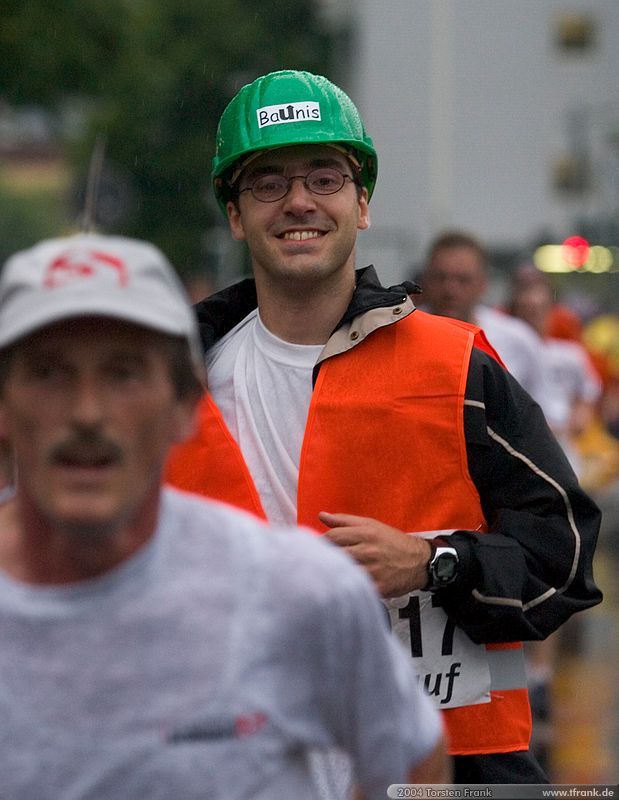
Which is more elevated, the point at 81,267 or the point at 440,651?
the point at 81,267

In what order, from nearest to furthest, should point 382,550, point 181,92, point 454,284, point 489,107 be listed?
point 382,550
point 454,284
point 489,107
point 181,92

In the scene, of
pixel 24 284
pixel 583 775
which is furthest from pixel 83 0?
pixel 24 284

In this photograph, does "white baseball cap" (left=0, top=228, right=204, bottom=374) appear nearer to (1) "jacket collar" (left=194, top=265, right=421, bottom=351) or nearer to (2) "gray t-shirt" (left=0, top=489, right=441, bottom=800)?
(2) "gray t-shirt" (left=0, top=489, right=441, bottom=800)

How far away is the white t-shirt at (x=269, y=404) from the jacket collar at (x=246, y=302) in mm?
120

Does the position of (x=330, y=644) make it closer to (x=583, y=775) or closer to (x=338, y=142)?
(x=338, y=142)

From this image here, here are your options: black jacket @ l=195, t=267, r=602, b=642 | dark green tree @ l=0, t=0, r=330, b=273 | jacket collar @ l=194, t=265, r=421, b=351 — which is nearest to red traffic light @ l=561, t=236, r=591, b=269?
dark green tree @ l=0, t=0, r=330, b=273

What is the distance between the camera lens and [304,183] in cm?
443

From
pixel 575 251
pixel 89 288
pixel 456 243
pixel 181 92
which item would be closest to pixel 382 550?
pixel 89 288

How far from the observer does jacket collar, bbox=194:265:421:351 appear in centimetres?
433

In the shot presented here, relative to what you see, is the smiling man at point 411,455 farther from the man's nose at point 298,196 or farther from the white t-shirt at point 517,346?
the white t-shirt at point 517,346

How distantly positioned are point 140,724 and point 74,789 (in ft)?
0.39

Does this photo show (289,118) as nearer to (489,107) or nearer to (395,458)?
(395,458)

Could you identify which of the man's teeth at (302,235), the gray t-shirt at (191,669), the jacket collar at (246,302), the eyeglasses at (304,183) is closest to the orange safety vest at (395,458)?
the jacket collar at (246,302)

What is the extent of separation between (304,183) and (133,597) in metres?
2.15
